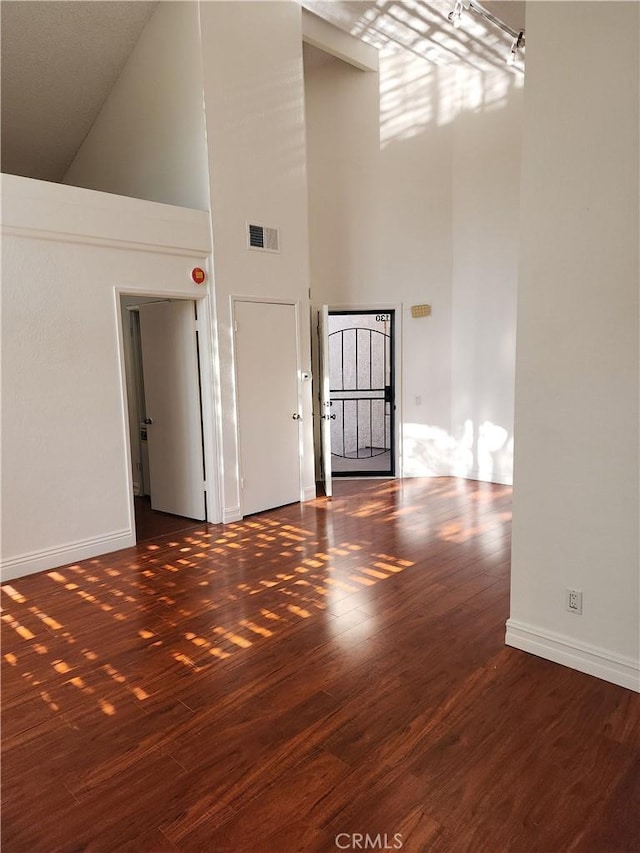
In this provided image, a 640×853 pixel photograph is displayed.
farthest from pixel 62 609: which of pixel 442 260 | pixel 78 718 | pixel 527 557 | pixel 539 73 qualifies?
pixel 442 260

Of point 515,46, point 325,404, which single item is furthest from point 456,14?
point 325,404

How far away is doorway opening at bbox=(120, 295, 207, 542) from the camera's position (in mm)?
5461

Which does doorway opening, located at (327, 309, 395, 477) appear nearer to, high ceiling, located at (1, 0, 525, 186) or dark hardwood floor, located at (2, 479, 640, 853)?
high ceiling, located at (1, 0, 525, 186)

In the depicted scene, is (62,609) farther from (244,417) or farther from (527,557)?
(527,557)

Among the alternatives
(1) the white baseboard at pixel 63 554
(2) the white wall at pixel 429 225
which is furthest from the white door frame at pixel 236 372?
(2) the white wall at pixel 429 225

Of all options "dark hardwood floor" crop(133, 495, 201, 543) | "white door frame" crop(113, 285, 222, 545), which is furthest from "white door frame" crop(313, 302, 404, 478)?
"dark hardwood floor" crop(133, 495, 201, 543)

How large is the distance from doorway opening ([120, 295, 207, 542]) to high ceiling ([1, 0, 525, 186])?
2.08 metres

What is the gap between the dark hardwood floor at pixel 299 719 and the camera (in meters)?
1.97

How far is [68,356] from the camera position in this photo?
445 centimetres

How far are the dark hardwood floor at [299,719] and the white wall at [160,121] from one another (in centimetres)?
359

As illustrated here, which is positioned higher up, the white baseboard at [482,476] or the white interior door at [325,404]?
the white interior door at [325,404]

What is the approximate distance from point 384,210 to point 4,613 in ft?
19.6

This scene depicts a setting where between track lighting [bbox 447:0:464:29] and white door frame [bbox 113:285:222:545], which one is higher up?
track lighting [bbox 447:0:464:29]

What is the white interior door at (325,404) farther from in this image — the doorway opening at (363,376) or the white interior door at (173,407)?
the white interior door at (173,407)
